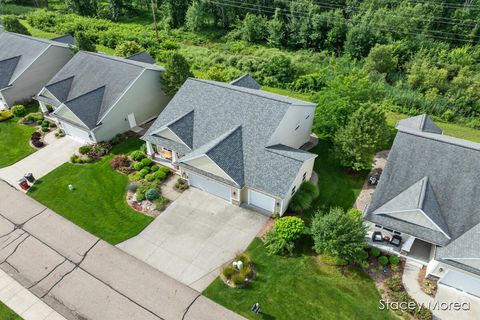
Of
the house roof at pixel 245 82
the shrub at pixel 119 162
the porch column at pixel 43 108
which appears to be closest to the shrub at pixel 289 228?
the shrub at pixel 119 162

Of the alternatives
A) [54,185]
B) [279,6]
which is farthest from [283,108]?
[279,6]

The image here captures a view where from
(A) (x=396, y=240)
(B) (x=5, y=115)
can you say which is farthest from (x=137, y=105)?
(A) (x=396, y=240)

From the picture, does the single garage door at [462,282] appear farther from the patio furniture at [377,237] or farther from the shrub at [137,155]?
the shrub at [137,155]

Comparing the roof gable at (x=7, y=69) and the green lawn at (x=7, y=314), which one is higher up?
the roof gable at (x=7, y=69)

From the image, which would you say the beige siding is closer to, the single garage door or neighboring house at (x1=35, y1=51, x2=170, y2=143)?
neighboring house at (x1=35, y1=51, x2=170, y2=143)

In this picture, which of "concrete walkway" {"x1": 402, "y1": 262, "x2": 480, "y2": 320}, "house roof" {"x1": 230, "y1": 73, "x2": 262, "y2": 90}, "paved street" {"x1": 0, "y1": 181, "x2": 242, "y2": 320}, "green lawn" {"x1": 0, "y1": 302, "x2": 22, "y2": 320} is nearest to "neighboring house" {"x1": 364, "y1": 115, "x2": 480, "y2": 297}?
"concrete walkway" {"x1": 402, "y1": 262, "x2": 480, "y2": 320}
